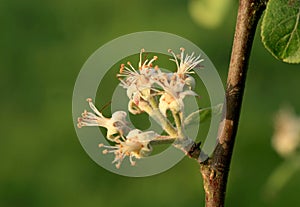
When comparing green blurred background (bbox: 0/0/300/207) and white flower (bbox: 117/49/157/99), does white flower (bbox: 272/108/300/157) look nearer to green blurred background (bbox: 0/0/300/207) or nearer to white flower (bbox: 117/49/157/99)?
green blurred background (bbox: 0/0/300/207)

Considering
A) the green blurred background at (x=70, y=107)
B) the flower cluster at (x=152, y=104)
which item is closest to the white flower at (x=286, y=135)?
the green blurred background at (x=70, y=107)

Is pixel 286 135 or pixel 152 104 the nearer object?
pixel 152 104

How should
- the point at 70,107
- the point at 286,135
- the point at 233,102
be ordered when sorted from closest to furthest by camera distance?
the point at 233,102 < the point at 286,135 < the point at 70,107

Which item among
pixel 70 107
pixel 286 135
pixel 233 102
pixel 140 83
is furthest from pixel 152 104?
pixel 70 107

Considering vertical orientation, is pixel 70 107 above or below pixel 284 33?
above

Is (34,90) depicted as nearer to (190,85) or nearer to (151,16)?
(151,16)

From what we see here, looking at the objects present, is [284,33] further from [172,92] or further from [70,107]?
[70,107]
